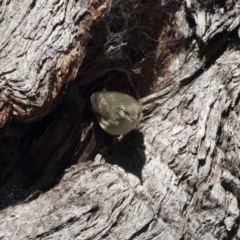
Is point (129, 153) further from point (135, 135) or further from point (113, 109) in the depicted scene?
point (113, 109)

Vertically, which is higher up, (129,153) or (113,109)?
(113,109)

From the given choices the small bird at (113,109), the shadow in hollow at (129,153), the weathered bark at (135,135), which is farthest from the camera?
the small bird at (113,109)

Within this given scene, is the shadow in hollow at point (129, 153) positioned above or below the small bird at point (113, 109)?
below

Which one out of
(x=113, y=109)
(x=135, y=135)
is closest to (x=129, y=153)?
(x=135, y=135)

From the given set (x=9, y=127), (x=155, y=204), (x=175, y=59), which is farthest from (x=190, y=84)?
(x=9, y=127)

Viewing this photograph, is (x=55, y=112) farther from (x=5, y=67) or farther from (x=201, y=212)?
(x=201, y=212)

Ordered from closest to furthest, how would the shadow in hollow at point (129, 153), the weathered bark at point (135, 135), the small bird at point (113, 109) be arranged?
the weathered bark at point (135, 135)
the shadow in hollow at point (129, 153)
the small bird at point (113, 109)

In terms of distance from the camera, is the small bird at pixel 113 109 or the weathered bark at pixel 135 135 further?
the small bird at pixel 113 109
